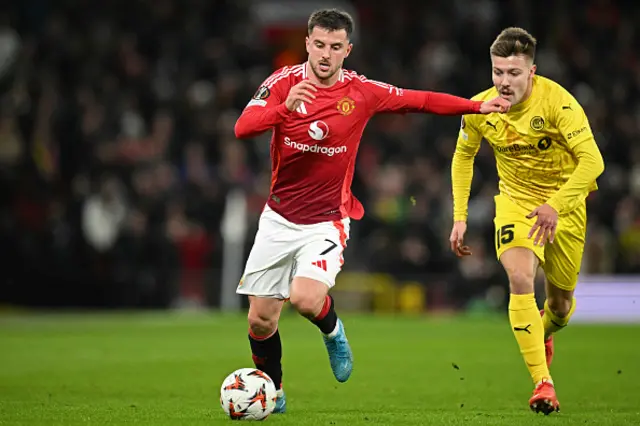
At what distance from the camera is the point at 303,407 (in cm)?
855

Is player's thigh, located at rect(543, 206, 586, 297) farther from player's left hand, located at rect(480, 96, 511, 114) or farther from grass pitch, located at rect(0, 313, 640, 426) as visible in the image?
player's left hand, located at rect(480, 96, 511, 114)

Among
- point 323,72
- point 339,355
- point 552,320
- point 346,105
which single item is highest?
point 323,72

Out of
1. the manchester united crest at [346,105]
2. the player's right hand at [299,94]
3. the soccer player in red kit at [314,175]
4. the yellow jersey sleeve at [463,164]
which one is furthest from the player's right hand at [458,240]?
the player's right hand at [299,94]

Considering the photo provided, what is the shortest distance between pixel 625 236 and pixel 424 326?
3938 millimetres

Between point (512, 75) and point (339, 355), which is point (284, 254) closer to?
point (339, 355)

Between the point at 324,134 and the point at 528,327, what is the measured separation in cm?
194

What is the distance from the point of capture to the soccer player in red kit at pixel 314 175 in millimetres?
8039

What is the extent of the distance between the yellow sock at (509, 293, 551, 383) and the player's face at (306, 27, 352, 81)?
6.67 feet

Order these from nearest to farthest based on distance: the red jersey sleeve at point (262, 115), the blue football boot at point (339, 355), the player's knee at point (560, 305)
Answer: the red jersey sleeve at point (262, 115) → the blue football boot at point (339, 355) → the player's knee at point (560, 305)

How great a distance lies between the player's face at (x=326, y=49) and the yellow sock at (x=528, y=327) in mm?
2034

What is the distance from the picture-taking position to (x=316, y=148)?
8.19 metres

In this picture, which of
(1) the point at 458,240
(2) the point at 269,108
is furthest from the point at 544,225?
(2) the point at 269,108

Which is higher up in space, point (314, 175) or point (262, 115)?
point (262, 115)

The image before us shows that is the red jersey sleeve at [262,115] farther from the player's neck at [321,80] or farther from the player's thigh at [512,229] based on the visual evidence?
the player's thigh at [512,229]
